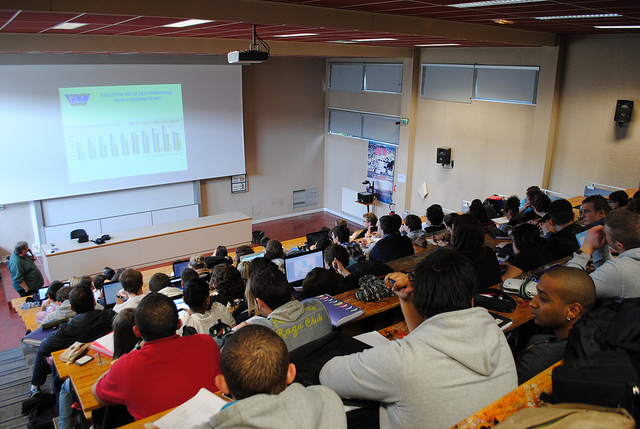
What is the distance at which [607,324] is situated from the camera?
172 cm

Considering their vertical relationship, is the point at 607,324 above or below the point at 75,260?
above

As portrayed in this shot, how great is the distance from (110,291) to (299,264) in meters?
2.30

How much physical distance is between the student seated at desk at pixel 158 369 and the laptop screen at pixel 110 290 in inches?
136

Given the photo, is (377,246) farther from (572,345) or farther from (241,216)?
(241,216)

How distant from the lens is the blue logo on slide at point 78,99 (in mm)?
8742

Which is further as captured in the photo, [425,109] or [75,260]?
[425,109]

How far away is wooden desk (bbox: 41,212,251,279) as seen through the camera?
802 centimetres

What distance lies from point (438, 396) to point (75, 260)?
7928 millimetres

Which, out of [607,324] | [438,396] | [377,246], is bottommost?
[377,246]

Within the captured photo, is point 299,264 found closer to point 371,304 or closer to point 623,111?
point 371,304

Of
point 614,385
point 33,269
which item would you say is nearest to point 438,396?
point 614,385

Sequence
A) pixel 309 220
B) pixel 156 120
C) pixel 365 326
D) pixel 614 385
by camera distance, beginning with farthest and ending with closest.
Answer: pixel 309 220
pixel 156 120
pixel 365 326
pixel 614 385

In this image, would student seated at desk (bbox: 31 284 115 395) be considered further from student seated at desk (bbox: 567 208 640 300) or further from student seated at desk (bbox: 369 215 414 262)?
student seated at desk (bbox: 567 208 640 300)

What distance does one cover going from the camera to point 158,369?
86.3 inches
